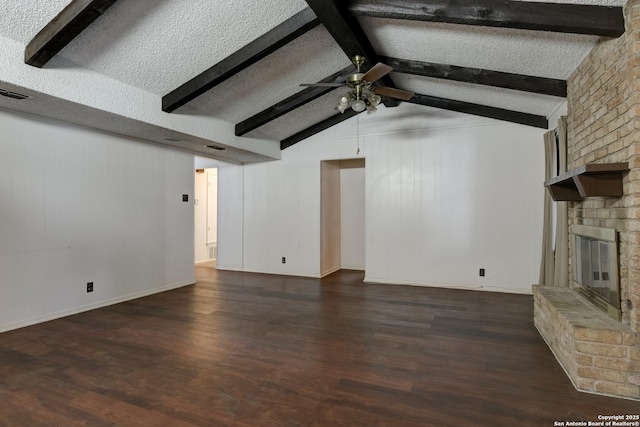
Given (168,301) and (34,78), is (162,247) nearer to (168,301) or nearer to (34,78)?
(168,301)

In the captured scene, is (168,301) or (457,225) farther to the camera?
(457,225)

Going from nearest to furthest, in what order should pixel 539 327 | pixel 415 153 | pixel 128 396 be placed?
1. pixel 128 396
2. pixel 539 327
3. pixel 415 153

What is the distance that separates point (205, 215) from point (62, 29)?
6.01m

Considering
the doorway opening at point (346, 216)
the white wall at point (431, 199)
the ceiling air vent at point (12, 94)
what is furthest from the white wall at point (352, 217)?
the ceiling air vent at point (12, 94)

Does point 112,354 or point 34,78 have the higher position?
point 34,78

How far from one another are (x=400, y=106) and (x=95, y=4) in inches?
167

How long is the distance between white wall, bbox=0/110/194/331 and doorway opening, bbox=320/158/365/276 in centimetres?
279

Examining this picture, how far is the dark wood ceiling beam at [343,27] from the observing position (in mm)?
2789

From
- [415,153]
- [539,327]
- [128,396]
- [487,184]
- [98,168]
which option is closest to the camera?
[128,396]

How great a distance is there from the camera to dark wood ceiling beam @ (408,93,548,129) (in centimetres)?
463

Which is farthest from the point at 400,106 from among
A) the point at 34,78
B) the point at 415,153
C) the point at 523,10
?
the point at 34,78

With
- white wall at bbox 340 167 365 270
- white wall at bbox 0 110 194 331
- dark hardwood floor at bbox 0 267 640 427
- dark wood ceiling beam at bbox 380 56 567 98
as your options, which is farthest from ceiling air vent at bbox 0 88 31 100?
white wall at bbox 340 167 365 270

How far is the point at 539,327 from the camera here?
325 centimetres

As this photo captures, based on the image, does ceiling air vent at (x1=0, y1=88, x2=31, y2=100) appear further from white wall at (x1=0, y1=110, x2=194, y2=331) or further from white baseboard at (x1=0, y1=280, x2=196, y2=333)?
white baseboard at (x1=0, y1=280, x2=196, y2=333)
